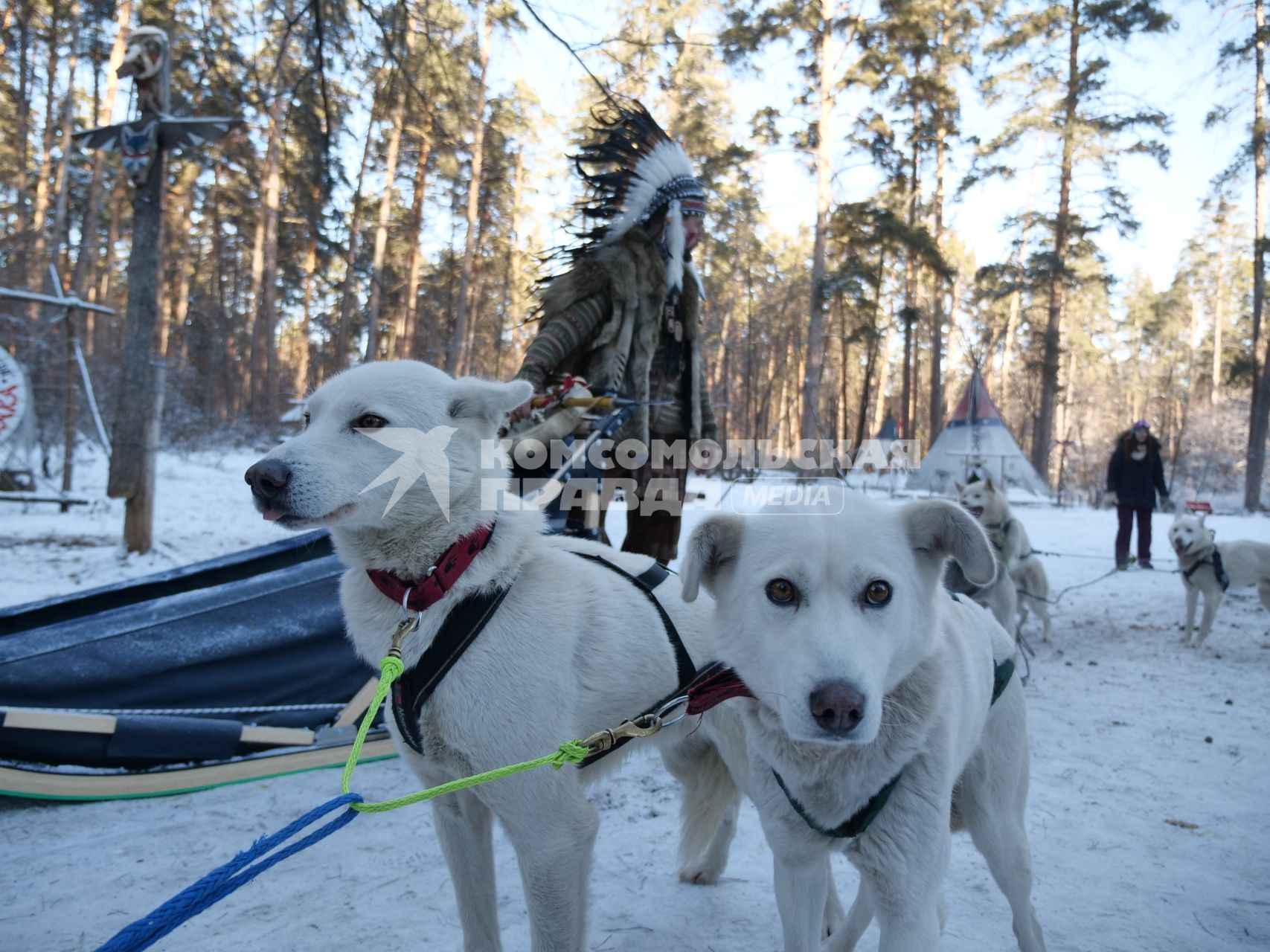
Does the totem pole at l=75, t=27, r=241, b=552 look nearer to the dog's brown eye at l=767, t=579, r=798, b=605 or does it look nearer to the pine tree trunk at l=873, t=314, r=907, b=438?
the dog's brown eye at l=767, t=579, r=798, b=605

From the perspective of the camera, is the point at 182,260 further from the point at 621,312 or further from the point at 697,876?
the point at 697,876

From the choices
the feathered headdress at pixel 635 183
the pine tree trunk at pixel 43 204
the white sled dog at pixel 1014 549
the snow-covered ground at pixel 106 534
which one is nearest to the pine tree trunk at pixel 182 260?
the pine tree trunk at pixel 43 204

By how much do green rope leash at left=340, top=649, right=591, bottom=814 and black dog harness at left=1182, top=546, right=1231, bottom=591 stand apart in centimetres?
742

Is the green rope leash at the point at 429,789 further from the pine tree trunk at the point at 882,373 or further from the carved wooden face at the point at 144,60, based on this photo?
the pine tree trunk at the point at 882,373

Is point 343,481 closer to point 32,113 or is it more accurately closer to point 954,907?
point 954,907

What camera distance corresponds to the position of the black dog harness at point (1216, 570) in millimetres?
6598

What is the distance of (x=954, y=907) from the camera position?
233 centimetres

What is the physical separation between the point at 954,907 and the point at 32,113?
26.0m

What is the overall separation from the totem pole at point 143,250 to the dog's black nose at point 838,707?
6941mm

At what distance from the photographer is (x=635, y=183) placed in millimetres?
3771

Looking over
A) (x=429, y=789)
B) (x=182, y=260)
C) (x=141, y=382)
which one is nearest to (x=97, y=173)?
(x=182, y=260)

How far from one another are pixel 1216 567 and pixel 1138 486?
3621mm

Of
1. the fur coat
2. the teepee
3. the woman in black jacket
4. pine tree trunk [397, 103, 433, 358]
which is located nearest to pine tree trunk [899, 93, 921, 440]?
the teepee

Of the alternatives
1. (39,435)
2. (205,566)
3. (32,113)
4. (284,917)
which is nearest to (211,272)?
(32,113)
